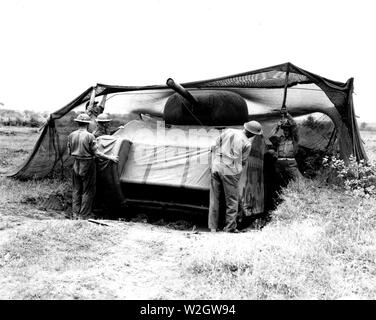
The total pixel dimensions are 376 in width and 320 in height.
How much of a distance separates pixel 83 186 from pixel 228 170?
273cm

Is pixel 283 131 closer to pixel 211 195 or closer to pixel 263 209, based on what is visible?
pixel 263 209

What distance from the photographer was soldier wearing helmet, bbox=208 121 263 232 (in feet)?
23.8

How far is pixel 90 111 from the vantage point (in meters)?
9.47

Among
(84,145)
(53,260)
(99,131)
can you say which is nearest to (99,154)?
(84,145)

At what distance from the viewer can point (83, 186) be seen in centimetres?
819

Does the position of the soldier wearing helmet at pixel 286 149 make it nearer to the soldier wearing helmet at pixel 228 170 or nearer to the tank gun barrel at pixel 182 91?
the soldier wearing helmet at pixel 228 170

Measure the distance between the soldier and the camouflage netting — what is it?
1841 mm

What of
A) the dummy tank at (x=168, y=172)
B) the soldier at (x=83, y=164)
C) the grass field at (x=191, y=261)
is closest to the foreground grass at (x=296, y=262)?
the grass field at (x=191, y=261)

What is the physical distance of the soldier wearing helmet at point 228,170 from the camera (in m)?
7.25

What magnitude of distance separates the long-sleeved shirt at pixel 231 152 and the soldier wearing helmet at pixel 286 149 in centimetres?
145

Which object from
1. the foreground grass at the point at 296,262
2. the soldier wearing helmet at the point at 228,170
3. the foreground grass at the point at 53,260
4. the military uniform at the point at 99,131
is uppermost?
the military uniform at the point at 99,131

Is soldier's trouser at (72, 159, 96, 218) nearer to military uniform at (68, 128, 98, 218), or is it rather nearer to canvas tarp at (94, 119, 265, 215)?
military uniform at (68, 128, 98, 218)
